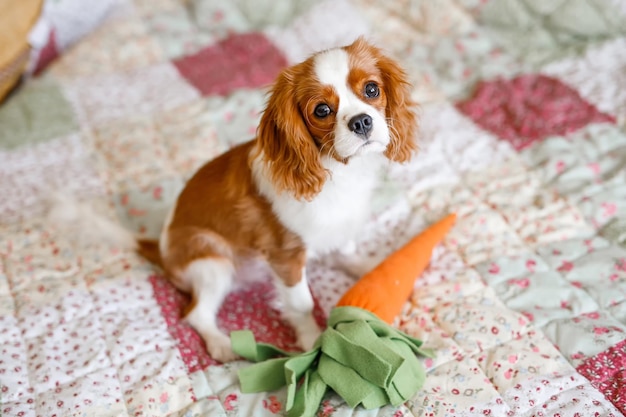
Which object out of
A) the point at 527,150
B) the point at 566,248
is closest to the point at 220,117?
the point at 527,150

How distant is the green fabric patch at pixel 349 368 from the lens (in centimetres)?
147

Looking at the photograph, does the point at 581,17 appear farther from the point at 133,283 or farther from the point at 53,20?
the point at 53,20

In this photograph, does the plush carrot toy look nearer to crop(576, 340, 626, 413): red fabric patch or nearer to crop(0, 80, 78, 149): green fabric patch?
crop(576, 340, 626, 413): red fabric patch

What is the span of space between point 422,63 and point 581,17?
0.69 metres

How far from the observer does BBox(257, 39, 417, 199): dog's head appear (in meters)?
1.50

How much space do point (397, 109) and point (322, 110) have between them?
0.83ft

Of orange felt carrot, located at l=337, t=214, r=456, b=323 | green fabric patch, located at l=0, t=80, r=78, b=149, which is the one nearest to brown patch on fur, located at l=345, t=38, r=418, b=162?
orange felt carrot, located at l=337, t=214, r=456, b=323

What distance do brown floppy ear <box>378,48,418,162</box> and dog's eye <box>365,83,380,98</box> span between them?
8cm

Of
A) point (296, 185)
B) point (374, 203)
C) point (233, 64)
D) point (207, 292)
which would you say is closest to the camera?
point (296, 185)

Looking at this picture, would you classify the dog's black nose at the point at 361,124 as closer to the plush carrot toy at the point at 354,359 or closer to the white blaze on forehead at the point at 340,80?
the white blaze on forehead at the point at 340,80

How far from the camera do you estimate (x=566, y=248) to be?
1.95 meters

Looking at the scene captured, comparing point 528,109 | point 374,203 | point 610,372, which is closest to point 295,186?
point 374,203

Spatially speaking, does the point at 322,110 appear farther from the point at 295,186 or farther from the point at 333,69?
the point at 295,186

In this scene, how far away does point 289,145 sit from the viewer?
157 cm
